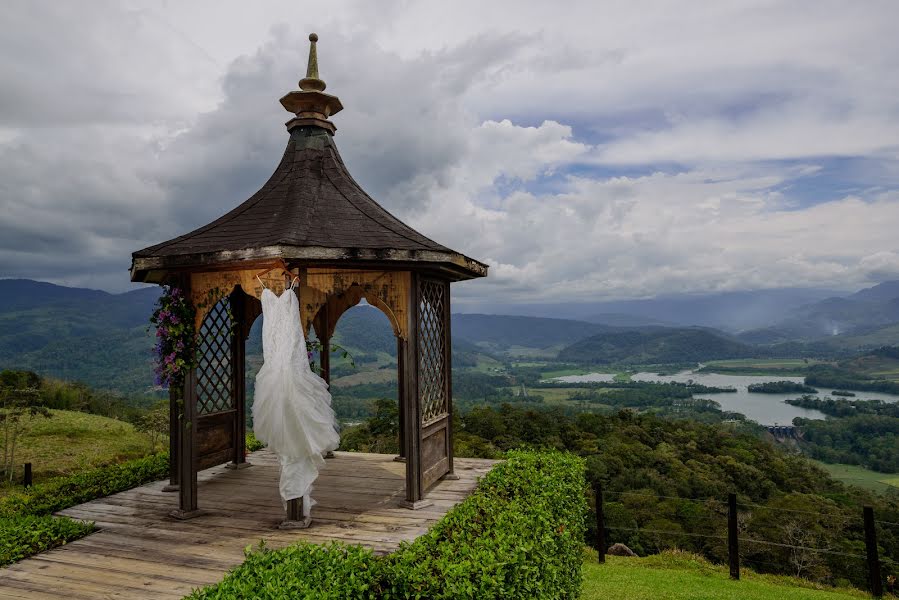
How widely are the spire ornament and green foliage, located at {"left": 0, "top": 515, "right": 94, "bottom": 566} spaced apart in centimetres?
442

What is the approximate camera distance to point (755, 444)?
2189cm

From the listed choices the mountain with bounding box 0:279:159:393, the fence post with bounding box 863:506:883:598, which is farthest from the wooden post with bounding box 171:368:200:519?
the fence post with bounding box 863:506:883:598

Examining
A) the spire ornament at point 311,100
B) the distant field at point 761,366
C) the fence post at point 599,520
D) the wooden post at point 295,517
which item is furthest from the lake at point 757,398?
the wooden post at point 295,517

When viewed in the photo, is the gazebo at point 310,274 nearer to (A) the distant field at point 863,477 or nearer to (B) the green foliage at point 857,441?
(A) the distant field at point 863,477

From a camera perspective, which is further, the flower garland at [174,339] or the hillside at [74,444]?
the hillside at [74,444]

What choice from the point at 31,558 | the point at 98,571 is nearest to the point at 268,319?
the point at 98,571

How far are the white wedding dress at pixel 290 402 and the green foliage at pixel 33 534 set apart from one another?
1.81m

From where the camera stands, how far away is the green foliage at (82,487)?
521cm

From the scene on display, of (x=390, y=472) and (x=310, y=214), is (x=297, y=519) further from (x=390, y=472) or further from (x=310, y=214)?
(x=310, y=214)

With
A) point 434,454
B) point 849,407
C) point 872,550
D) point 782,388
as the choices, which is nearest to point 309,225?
point 434,454

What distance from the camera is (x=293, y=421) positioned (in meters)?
4.41

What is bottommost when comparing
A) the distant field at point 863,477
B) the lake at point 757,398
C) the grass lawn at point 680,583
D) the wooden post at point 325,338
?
the lake at point 757,398

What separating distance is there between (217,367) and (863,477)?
4451 centimetres

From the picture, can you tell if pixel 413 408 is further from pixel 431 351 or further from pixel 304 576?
pixel 304 576
